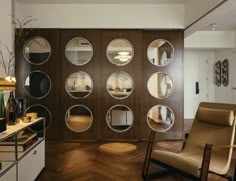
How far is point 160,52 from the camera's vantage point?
4438 millimetres

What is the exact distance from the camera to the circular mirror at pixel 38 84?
4.39 metres

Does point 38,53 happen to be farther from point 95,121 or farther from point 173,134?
point 173,134

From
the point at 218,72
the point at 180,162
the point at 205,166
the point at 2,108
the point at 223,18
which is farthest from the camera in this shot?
the point at 218,72

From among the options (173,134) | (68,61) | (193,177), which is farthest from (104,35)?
(193,177)

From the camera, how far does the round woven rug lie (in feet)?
12.1

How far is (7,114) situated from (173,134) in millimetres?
3143

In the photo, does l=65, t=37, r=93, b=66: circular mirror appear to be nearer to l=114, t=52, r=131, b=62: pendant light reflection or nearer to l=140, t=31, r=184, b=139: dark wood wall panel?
l=114, t=52, r=131, b=62: pendant light reflection

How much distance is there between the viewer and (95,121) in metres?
4.41

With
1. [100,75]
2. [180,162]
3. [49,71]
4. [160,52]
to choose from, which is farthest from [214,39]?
[180,162]

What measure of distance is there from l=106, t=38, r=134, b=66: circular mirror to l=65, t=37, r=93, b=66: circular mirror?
0.40 meters

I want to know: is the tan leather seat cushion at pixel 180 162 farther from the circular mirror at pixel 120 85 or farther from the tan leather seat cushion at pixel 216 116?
the circular mirror at pixel 120 85

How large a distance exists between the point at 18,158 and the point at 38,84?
250cm

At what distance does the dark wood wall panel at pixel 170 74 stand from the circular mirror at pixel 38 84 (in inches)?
75.5

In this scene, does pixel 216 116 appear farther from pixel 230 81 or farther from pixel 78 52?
pixel 230 81
